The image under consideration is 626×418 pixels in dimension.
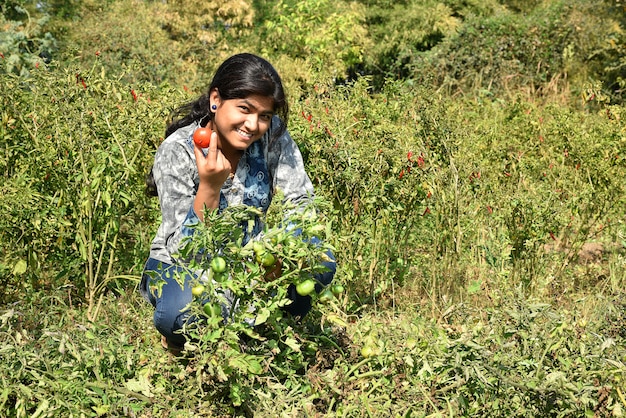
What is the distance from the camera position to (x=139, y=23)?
30.0ft

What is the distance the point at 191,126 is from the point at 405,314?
1206 millimetres

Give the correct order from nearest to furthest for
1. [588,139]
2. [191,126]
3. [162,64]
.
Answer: [191,126] < [588,139] < [162,64]

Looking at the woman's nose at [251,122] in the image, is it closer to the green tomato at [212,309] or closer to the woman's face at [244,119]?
the woman's face at [244,119]

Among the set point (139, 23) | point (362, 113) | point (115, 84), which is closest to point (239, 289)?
point (115, 84)

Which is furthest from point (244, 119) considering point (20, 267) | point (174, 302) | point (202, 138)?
point (20, 267)

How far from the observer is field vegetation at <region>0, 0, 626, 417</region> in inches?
79.7

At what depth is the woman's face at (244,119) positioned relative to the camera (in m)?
2.43

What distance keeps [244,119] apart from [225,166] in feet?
0.95

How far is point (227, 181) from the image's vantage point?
2607mm

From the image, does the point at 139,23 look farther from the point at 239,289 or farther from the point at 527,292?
the point at 239,289

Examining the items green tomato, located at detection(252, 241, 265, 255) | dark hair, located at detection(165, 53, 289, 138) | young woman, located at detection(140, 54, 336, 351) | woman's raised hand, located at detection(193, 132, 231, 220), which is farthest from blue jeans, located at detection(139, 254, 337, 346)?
dark hair, located at detection(165, 53, 289, 138)

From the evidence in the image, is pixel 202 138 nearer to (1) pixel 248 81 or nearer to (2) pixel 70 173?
(1) pixel 248 81

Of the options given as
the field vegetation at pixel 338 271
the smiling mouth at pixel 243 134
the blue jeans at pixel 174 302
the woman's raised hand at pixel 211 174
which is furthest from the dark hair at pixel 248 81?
the blue jeans at pixel 174 302

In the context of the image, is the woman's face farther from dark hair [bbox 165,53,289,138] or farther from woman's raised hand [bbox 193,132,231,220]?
woman's raised hand [bbox 193,132,231,220]
